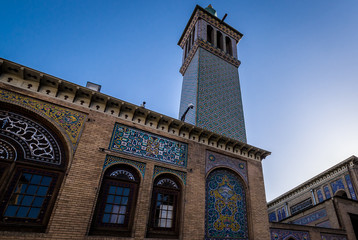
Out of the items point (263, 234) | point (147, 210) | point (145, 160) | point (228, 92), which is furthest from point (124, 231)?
point (228, 92)

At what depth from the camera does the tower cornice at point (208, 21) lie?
48.4 ft

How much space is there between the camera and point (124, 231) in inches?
233

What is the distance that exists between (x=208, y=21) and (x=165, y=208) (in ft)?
41.6

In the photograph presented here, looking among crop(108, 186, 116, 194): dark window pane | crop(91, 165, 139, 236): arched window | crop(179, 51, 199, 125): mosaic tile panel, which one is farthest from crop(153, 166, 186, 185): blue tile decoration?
crop(179, 51, 199, 125): mosaic tile panel

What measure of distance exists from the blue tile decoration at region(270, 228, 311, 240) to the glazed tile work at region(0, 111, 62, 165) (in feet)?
26.9

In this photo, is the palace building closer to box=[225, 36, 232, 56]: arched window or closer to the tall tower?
the tall tower

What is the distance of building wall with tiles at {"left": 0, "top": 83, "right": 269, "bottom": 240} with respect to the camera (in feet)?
17.8

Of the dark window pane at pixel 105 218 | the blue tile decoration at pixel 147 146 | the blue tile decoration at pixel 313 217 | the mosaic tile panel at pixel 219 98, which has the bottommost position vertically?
the dark window pane at pixel 105 218

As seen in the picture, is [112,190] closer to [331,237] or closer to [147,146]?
[147,146]

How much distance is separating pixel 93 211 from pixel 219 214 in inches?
168

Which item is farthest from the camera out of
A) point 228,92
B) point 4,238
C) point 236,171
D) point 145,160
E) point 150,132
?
point 228,92

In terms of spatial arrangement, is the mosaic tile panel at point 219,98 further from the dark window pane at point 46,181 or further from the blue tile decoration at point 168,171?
the dark window pane at point 46,181

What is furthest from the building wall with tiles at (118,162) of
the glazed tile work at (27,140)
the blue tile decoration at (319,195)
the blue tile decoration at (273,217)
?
the blue tile decoration at (273,217)

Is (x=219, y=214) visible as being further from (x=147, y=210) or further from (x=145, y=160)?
(x=145, y=160)
